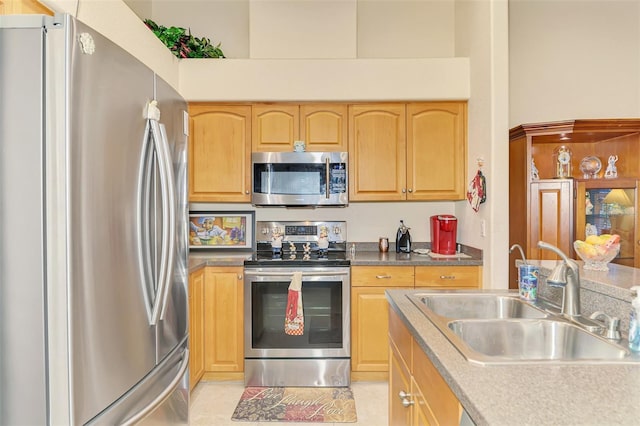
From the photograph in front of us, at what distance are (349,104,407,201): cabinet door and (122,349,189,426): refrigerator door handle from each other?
1812 mm

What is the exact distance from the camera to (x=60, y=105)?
37.9 inches

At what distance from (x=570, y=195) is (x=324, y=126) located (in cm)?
187

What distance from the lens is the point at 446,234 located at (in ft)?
9.71

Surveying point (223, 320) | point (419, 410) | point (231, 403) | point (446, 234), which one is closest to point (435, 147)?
point (446, 234)

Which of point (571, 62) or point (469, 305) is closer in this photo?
point (469, 305)

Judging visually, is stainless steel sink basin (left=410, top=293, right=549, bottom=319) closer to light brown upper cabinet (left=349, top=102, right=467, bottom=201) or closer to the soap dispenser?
the soap dispenser

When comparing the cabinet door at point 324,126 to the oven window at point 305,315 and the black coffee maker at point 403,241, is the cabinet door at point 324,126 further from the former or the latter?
the oven window at point 305,315

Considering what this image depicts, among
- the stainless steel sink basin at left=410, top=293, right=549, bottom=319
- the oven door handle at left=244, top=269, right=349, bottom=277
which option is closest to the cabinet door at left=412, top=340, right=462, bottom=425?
the stainless steel sink basin at left=410, top=293, right=549, bottom=319

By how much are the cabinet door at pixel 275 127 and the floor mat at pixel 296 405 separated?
1.77 meters

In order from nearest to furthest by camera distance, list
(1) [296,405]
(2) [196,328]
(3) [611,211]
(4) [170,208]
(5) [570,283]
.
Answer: (5) [570,283] < (4) [170,208] < (1) [296,405] < (2) [196,328] < (3) [611,211]

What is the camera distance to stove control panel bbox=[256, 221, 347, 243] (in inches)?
126

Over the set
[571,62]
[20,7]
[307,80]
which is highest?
[571,62]

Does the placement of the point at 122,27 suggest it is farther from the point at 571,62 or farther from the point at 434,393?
the point at 571,62

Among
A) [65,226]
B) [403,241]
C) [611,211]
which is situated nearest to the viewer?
[65,226]
